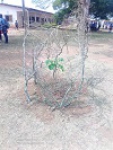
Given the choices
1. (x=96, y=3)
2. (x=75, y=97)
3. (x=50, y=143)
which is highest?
(x=96, y=3)

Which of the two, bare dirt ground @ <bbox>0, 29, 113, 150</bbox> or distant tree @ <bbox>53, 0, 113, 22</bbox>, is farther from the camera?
distant tree @ <bbox>53, 0, 113, 22</bbox>

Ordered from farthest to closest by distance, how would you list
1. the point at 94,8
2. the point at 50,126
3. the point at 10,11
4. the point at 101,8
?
the point at 10,11, the point at 94,8, the point at 101,8, the point at 50,126

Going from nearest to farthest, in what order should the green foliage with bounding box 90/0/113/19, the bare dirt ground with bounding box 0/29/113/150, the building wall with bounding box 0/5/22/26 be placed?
the bare dirt ground with bounding box 0/29/113/150 < the green foliage with bounding box 90/0/113/19 < the building wall with bounding box 0/5/22/26

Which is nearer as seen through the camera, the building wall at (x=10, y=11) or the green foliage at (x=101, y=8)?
the green foliage at (x=101, y=8)

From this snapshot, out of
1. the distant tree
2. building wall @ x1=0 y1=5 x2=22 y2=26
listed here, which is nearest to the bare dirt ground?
the distant tree

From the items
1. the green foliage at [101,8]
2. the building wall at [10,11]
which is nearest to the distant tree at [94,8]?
the green foliage at [101,8]

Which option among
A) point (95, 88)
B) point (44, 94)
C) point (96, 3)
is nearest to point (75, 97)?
point (44, 94)

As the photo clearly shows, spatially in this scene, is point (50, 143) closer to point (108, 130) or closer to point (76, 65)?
point (108, 130)

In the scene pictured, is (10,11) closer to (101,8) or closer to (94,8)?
(94,8)

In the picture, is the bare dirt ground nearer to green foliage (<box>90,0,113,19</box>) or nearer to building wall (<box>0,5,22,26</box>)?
green foliage (<box>90,0,113,19</box>)

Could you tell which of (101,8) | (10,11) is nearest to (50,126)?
(101,8)

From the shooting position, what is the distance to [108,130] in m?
3.03

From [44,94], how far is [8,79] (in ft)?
5.03

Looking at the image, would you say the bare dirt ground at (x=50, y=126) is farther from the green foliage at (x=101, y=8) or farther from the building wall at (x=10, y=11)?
the building wall at (x=10, y=11)
